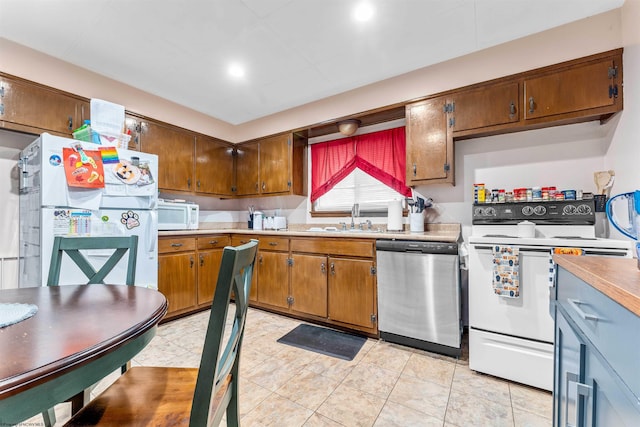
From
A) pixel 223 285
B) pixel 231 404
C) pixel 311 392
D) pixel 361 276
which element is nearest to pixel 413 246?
pixel 361 276

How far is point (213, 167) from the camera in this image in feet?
12.5

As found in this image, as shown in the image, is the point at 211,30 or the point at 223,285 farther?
the point at 211,30

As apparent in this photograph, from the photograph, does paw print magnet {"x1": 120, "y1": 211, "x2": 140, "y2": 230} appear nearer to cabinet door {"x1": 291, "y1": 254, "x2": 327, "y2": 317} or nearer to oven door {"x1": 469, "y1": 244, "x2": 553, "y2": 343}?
cabinet door {"x1": 291, "y1": 254, "x2": 327, "y2": 317}

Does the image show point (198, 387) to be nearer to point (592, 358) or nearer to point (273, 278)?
point (592, 358)

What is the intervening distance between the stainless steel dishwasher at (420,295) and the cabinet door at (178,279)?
7.04 feet

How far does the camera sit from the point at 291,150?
3.51 metres

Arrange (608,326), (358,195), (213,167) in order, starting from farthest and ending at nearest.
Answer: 1. (213,167)
2. (358,195)
3. (608,326)

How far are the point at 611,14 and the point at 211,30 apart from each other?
2.96 meters

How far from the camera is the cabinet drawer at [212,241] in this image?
10.7 feet

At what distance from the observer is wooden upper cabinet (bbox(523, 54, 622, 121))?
74.5 inches

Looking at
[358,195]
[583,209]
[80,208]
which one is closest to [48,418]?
[80,208]

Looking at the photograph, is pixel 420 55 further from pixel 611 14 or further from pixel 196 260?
pixel 196 260

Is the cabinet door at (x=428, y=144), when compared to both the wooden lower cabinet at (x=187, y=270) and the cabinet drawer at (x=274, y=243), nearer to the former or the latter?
the cabinet drawer at (x=274, y=243)

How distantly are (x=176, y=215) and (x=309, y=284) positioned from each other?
1.78 meters
